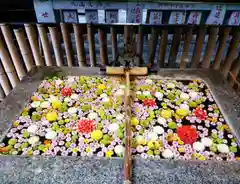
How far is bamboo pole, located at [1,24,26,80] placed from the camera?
2.76 metres

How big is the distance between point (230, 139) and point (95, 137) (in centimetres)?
94

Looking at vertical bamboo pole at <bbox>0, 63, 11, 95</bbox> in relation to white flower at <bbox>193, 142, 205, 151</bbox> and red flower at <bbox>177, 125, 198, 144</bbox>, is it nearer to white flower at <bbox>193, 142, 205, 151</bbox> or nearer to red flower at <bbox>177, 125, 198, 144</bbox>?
red flower at <bbox>177, 125, 198, 144</bbox>

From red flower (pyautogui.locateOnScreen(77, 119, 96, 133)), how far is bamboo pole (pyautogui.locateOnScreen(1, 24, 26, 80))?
213cm

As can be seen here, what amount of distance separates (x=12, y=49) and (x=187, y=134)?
2778mm

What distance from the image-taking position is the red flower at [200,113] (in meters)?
1.54

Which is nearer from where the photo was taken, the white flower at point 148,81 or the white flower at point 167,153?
the white flower at point 167,153

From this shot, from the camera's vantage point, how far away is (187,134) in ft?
4.51

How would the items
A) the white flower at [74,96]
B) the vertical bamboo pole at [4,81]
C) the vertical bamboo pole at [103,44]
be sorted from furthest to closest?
the vertical bamboo pole at [4,81]
the vertical bamboo pole at [103,44]
the white flower at [74,96]

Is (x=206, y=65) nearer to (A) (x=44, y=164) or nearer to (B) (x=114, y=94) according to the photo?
(B) (x=114, y=94)

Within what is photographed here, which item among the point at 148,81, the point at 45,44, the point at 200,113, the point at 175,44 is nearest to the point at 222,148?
the point at 200,113

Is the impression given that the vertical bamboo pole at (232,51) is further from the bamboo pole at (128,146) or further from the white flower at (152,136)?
the white flower at (152,136)

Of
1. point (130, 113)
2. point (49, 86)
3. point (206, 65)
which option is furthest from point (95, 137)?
point (206, 65)

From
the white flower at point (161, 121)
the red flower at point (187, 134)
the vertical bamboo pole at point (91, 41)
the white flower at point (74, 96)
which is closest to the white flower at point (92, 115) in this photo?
the white flower at point (74, 96)

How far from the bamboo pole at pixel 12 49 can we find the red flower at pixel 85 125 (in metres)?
2.13
